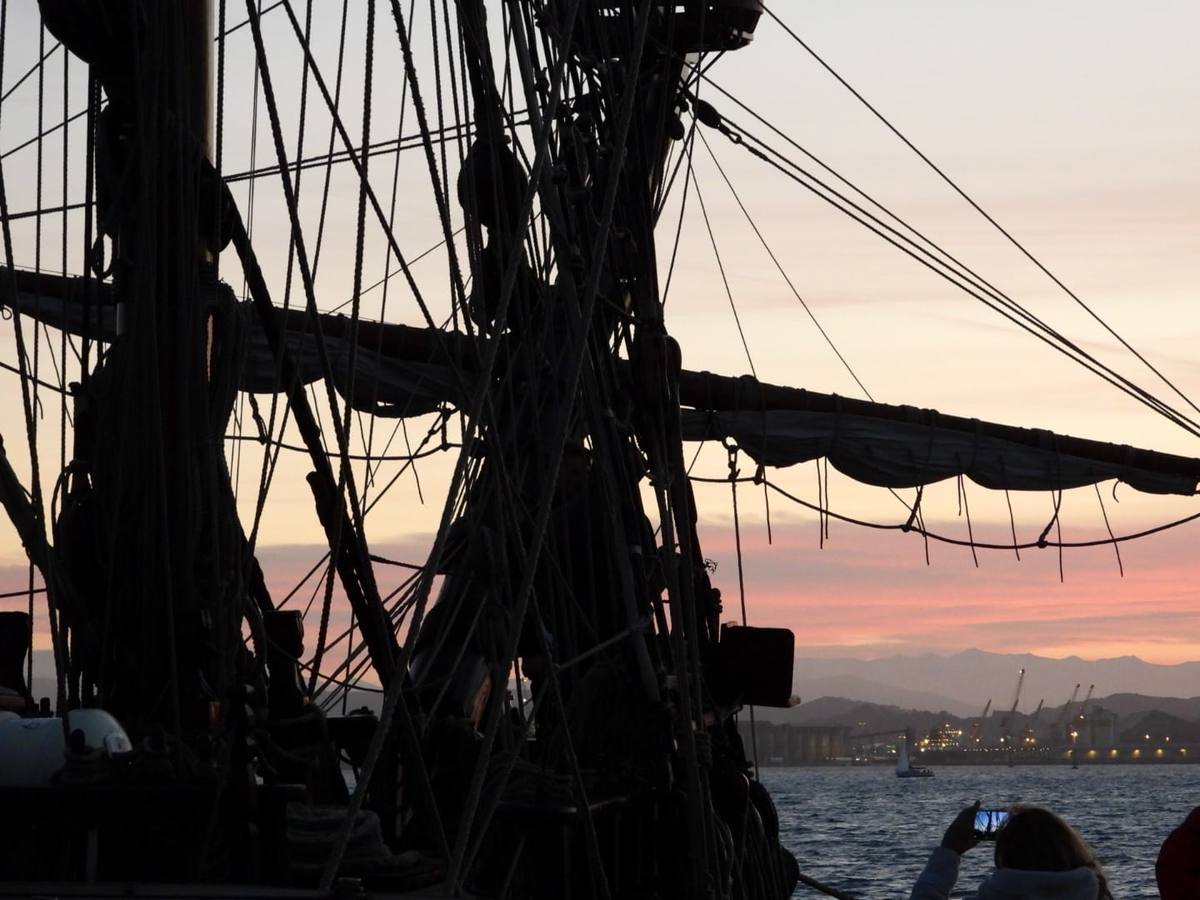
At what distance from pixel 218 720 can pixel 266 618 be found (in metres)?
1.74

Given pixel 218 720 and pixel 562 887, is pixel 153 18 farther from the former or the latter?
pixel 562 887

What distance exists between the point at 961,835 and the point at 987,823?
12.0 inches

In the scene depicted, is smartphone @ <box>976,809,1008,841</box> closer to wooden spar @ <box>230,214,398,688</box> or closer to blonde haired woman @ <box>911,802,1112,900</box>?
blonde haired woman @ <box>911,802,1112,900</box>

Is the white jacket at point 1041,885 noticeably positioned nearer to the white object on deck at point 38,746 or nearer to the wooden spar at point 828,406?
the white object on deck at point 38,746

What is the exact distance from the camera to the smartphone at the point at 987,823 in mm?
4977

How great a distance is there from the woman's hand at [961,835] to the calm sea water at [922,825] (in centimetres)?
544

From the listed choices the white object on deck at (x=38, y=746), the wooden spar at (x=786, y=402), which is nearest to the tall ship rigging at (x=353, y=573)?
the white object on deck at (x=38, y=746)

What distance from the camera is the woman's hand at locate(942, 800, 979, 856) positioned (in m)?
4.71

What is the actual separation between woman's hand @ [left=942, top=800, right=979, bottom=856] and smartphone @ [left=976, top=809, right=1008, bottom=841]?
9 centimetres

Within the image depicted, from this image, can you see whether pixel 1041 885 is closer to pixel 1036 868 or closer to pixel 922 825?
pixel 1036 868

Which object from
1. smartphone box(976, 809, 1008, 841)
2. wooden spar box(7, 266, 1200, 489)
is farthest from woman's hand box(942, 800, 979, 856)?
wooden spar box(7, 266, 1200, 489)

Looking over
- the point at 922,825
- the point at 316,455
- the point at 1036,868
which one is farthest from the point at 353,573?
the point at 922,825

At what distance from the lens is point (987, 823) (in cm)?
504

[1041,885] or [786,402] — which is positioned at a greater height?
[786,402]
